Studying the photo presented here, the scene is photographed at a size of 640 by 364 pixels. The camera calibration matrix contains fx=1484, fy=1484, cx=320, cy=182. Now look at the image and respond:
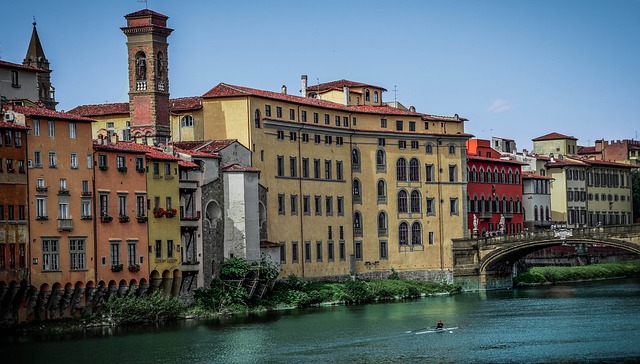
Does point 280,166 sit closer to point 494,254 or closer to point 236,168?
point 236,168

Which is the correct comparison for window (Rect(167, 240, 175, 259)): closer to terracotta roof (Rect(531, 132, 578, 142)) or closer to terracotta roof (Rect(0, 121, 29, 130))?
terracotta roof (Rect(0, 121, 29, 130))

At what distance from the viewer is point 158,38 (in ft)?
344

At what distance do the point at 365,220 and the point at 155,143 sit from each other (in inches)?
979

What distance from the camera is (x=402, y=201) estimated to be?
12144 centimetres

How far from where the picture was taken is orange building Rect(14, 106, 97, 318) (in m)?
81.7

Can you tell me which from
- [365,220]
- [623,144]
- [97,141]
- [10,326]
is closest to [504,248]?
[365,220]

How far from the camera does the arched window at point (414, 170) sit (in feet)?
400

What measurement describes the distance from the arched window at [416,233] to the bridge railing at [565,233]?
9.72 ft

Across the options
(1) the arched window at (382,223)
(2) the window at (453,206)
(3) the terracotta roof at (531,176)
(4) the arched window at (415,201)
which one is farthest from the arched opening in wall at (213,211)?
(3) the terracotta roof at (531,176)

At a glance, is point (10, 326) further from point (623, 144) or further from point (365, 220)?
point (623, 144)

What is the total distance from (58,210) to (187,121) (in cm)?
2467

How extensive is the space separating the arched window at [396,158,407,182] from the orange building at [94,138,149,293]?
116ft

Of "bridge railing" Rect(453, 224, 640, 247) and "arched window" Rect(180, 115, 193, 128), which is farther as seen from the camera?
"bridge railing" Rect(453, 224, 640, 247)

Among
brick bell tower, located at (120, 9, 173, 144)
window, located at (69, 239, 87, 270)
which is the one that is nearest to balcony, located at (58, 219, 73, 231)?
window, located at (69, 239, 87, 270)
